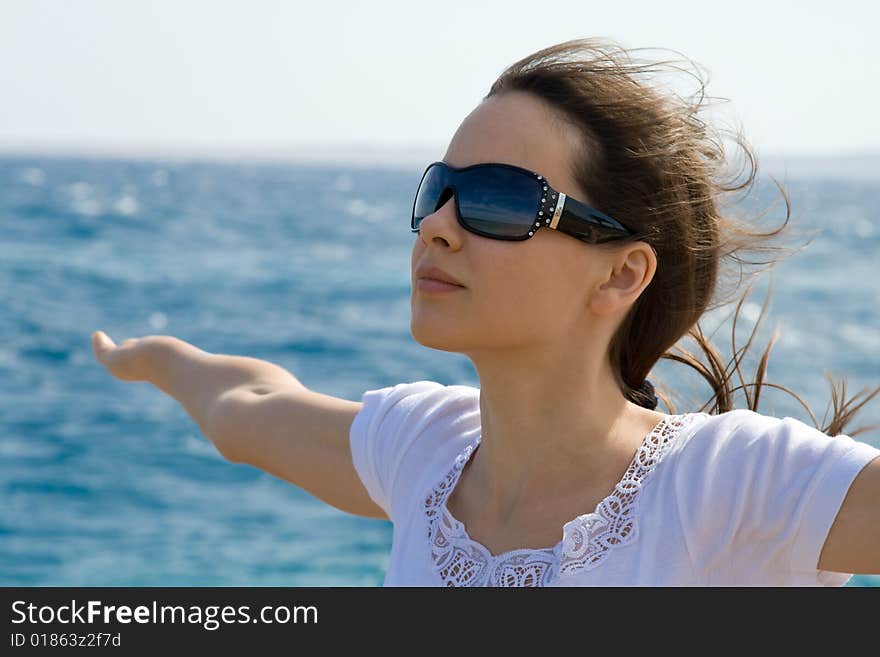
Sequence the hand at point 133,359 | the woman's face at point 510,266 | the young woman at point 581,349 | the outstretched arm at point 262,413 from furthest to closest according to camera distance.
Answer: the hand at point 133,359
the outstretched arm at point 262,413
the woman's face at point 510,266
the young woman at point 581,349

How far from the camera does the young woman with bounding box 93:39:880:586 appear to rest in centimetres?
189

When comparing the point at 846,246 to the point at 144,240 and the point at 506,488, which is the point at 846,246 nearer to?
the point at 144,240

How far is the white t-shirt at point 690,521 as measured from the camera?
5.78 ft

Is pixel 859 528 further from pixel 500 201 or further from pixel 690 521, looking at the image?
pixel 500 201

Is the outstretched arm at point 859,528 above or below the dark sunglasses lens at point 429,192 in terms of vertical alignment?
below

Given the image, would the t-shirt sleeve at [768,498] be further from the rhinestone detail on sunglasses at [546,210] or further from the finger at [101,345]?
the finger at [101,345]

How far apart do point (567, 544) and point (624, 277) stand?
0.52 m

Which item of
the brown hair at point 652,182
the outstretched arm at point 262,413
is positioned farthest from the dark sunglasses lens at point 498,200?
the outstretched arm at point 262,413

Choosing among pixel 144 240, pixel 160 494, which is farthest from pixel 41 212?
pixel 160 494

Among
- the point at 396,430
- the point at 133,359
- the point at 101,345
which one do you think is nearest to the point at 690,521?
the point at 396,430

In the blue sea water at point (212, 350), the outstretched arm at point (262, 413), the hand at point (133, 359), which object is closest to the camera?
the outstretched arm at point (262, 413)

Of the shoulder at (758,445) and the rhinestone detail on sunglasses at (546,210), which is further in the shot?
the rhinestone detail on sunglasses at (546,210)

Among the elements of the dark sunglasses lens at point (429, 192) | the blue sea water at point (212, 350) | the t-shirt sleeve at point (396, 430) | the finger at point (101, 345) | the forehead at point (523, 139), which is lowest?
the blue sea water at point (212, 350)

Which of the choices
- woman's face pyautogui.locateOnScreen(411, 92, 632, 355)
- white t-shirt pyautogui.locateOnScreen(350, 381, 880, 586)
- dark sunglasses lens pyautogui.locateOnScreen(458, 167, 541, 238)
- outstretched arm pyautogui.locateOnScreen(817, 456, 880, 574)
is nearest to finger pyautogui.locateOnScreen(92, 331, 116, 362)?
white t-shirt pyautogui.locateOnScreen(350, 381, 880, 586)
